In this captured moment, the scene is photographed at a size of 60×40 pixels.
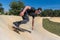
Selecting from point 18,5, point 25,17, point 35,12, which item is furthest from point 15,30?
point 18,5

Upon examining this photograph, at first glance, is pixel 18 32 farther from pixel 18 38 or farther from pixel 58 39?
→ pixel 58 39

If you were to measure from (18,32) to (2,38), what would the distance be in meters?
2.34

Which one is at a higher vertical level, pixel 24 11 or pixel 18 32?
pixel 24 11

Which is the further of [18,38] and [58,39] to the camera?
[58,39]

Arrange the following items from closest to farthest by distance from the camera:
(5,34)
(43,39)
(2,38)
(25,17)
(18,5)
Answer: (2,38)
(5,34)
(25,17)
(43,39)
(18,5)

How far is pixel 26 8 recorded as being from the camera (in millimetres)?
11086

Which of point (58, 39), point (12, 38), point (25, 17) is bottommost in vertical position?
point (58, 39)

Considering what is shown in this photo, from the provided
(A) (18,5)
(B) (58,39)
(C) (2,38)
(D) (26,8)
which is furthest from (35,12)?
(A) (18,5)

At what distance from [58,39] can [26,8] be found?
13.4 feet

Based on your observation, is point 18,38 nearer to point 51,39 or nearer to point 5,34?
point 5,34

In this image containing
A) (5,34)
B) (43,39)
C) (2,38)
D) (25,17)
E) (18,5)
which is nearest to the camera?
(2,38)

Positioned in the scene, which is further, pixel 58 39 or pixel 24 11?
pixel 58 39

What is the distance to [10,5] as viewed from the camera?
227ft

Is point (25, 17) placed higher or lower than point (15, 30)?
higher
